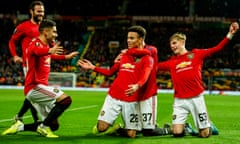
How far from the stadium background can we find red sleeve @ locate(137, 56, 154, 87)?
2426 centimetres

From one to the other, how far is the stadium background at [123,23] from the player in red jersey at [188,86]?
23988 millimetres

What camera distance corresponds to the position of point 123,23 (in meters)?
37.8

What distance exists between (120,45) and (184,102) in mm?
29596

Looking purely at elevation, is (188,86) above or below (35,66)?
below

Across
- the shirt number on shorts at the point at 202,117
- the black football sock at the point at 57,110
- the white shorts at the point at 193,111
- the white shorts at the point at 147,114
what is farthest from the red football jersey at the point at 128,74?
the shirt number on shorts at the point at 202,117

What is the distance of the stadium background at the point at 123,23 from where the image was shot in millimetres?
35031

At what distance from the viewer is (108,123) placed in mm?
7422

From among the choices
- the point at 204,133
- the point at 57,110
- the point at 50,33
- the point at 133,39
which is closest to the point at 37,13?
the point at 50,33

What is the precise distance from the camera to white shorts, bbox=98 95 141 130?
24.2 ft

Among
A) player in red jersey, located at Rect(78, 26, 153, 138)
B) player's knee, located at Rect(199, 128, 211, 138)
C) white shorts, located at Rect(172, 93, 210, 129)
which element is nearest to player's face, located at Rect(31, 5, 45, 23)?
player in red jersey, located at Rect(78, 26, 153, 138)

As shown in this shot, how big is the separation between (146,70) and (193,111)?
3.62 feet

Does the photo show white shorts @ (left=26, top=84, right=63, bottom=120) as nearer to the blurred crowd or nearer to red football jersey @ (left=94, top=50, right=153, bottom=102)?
red football jersey @ (left=94, top=50, right=153, bottom=102)

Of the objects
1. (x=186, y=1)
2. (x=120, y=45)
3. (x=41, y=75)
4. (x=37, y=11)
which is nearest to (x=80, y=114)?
(x=37, y=11)

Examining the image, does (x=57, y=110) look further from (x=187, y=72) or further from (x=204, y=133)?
(x=204, y=133)
